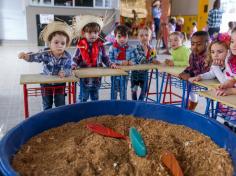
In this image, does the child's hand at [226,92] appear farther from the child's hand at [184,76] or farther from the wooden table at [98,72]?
the wooden table at [98,72]

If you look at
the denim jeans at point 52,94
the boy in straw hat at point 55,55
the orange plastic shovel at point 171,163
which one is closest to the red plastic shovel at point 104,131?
the orange plastic shovel at point 171,163

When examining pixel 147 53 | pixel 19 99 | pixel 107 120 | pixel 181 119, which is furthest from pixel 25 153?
pixel 19 99

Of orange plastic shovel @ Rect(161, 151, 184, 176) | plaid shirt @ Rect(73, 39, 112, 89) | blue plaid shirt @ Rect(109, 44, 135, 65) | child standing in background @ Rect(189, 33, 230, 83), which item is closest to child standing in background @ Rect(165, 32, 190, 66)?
blue plaid shirt @ Rect(109, 44, 135, 65)

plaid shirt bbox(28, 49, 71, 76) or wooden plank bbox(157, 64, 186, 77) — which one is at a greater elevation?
plaid shirt bbox(28, 49, 71, 76)

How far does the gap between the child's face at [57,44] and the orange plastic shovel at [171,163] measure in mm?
1646

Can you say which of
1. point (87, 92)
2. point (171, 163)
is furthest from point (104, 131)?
point (87, 92)

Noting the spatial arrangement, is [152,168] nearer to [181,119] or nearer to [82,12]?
[181,119]

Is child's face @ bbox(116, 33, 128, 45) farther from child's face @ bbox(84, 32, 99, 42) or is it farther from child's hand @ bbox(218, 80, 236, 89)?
child's hand @ bbox(218, 80, 236, 89)

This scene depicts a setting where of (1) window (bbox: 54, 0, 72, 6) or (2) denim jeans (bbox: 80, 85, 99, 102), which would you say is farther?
(1) window (bbox: 54, 0, 72, 6)

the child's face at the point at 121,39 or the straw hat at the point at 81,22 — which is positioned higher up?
the straw hat at the point at 81,22

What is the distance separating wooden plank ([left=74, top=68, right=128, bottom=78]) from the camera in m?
2.57

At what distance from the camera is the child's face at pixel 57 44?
2.50 metres

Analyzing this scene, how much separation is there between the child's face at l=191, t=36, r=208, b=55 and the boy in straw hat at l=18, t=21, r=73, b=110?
117 centimetres

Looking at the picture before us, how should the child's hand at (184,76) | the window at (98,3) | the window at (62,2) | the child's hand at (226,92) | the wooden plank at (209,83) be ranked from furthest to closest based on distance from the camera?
the window at (98,3) < the window at (62,2) < the child's hand at (184,76) < the wooden plank at (209,83) < the child's hand at (226,92)
